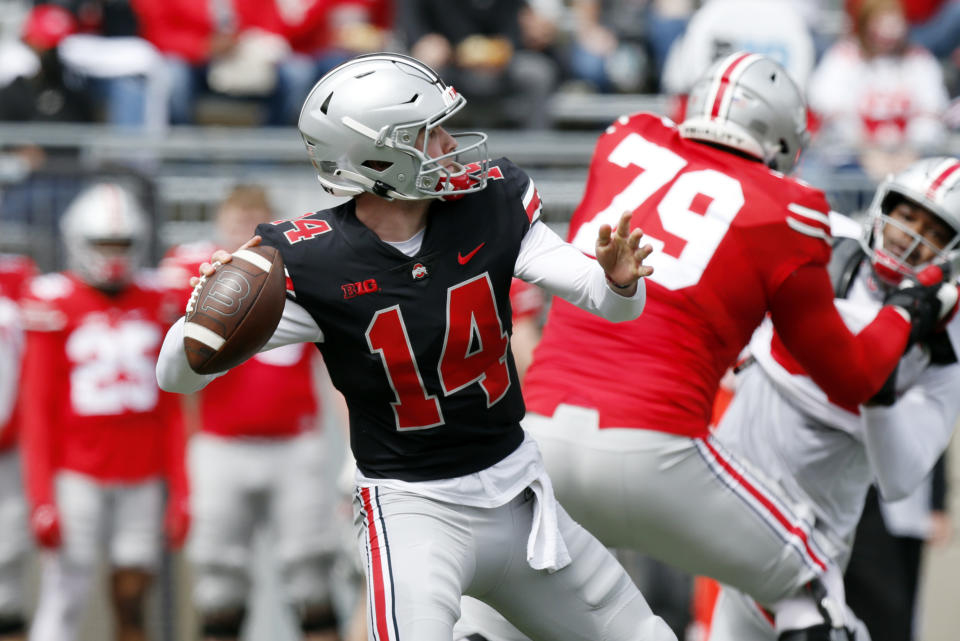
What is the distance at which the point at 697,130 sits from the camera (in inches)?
164

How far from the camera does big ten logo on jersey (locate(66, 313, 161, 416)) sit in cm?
638

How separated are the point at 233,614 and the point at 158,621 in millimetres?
664

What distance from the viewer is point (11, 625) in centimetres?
644

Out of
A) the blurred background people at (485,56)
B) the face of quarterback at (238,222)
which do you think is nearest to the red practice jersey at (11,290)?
the face of quarterback at (238,222)

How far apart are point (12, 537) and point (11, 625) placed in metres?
0.38

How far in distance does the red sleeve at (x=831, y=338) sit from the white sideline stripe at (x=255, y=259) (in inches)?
56.8

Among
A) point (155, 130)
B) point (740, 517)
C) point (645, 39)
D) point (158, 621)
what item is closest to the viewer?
point (740, 517)

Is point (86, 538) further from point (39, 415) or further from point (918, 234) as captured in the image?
point (918, 234)

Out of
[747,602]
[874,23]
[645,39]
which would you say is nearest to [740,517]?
[747,602]

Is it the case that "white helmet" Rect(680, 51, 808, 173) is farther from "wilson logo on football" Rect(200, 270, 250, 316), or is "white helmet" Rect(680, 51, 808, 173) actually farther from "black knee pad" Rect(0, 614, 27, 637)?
"black knee pad" Rect(0, 614, 27, 637)

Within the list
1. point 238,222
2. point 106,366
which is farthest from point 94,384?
point 238,222

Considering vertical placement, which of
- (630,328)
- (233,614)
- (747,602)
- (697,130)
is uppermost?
(697,130)

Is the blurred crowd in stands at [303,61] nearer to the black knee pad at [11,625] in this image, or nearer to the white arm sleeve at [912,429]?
the black knee pad at [11,625]

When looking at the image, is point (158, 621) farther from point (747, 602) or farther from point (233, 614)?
point (747, 602)
